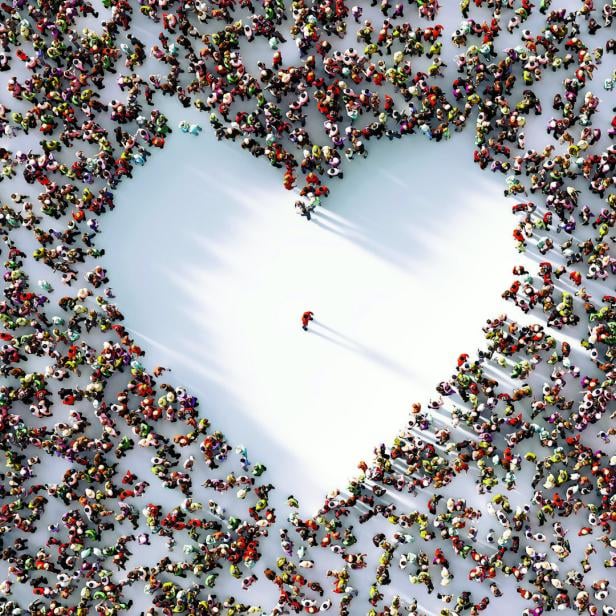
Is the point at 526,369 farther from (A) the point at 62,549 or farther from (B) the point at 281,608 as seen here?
(A) the point at 62,549

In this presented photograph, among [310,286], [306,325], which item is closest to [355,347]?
[306,325]

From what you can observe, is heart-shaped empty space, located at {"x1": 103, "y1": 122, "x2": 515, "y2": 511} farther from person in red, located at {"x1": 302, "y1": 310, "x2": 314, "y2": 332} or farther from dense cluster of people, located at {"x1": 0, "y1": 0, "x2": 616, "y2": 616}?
dense cluster of people, located at {"x1": 0, "y1": 0, "x2": 616, "y2": 616}

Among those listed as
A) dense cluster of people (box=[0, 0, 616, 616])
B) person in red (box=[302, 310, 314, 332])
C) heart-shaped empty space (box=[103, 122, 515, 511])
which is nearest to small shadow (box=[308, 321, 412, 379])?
heart-shaped empty space (box=[103, 122, 515, 511])

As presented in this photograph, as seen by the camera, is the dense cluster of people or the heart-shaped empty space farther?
the heart-shaped empty space

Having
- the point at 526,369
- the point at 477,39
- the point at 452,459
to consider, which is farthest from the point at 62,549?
the point at 477,39

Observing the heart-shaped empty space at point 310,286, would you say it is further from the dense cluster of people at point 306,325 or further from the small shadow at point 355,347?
the dense cluster of people at point 306,325

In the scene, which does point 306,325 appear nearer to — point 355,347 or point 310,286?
point 310,286

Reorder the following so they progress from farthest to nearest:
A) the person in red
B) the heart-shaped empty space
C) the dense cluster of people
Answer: the heart-shaped empty space → the person in red → the dense cluster of people
